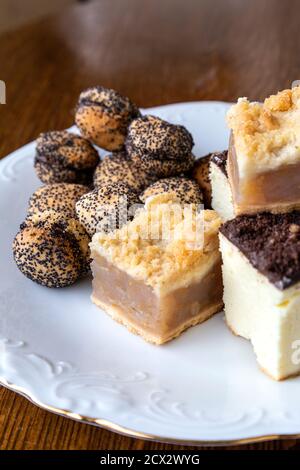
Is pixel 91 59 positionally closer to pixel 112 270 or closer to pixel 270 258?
pixel 112 270

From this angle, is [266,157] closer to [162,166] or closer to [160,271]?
[160,271]

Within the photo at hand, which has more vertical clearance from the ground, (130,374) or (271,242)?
(271,242)

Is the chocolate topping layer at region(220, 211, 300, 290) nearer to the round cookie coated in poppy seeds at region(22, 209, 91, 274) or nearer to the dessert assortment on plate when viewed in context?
the dessert assortment on plate

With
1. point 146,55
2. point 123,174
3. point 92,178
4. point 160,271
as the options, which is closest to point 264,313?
point 160,271

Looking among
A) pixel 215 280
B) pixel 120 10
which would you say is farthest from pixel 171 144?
pixel 120 10

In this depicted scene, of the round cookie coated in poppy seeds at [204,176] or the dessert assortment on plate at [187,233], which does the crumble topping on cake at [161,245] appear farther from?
the round cookie coated in poppy seeds at [204,176]
